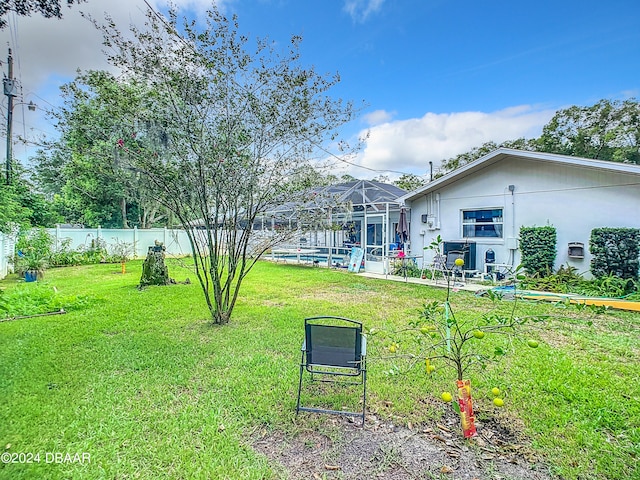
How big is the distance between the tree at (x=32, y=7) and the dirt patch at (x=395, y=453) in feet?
16.8

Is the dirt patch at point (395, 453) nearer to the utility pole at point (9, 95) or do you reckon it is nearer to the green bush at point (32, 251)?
the utility pole at point (9, 95)

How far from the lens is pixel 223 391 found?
10.7ft

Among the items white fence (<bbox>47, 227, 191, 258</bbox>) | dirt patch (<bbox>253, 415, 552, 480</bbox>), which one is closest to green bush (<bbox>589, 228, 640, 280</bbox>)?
dirt patch (<bbox>253, 415, 552, 480</bbox>)

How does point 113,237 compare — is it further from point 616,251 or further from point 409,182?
point 409,182

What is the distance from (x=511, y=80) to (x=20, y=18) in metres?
13.8

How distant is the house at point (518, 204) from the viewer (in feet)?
26.5

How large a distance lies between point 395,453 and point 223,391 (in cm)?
175

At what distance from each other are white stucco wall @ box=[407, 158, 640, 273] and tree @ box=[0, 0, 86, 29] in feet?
34.1

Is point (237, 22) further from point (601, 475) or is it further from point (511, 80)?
point (511, 80)

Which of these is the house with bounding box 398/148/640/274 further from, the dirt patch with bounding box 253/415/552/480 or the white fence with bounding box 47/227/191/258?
the white fence with bounding box 47/227/191/258

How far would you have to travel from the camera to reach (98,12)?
4.43 meters

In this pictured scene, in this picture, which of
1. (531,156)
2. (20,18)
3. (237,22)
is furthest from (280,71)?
(531,156)

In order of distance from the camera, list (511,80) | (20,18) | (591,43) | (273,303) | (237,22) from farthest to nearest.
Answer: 1. (511,80)
2. (591,43)
3. (273,303)
4. (237,22)
5. (20,18)

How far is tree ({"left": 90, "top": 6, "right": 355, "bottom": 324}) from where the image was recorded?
4.65 metres
